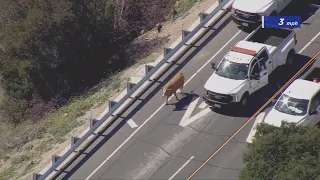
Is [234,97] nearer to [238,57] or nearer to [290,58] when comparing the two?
[238,57]

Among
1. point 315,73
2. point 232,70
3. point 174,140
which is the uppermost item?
point 232,70

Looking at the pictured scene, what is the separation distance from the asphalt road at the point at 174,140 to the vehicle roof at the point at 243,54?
1633mm

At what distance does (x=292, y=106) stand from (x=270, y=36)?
5266mm

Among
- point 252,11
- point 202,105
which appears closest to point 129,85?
point 202,105

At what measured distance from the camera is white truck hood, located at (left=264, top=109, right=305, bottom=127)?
26.0m

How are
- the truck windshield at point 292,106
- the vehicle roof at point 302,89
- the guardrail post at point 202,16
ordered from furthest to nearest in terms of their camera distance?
the guardrail post at point 202,16 → the vehicle roof at point 302,89 → the truck windshield at point 292,106

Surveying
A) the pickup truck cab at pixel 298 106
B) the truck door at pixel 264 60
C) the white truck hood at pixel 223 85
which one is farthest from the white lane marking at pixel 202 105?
the pickup truck cab at pixel 298 106

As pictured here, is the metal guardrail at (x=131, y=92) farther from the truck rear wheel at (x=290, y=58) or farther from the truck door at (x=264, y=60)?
the truck rear wheel at (x=290, y=58)

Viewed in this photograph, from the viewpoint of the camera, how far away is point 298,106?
26500 mm

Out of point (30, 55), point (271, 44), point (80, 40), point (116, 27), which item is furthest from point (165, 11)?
point (271, 44)

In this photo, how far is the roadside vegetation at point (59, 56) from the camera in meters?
34.4

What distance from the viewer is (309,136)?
21.6m

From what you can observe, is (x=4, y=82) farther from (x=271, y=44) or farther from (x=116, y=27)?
(x=271, y=44)

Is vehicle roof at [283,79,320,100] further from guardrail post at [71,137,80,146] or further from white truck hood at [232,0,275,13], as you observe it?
guardrail post at [71,137,80,146]
